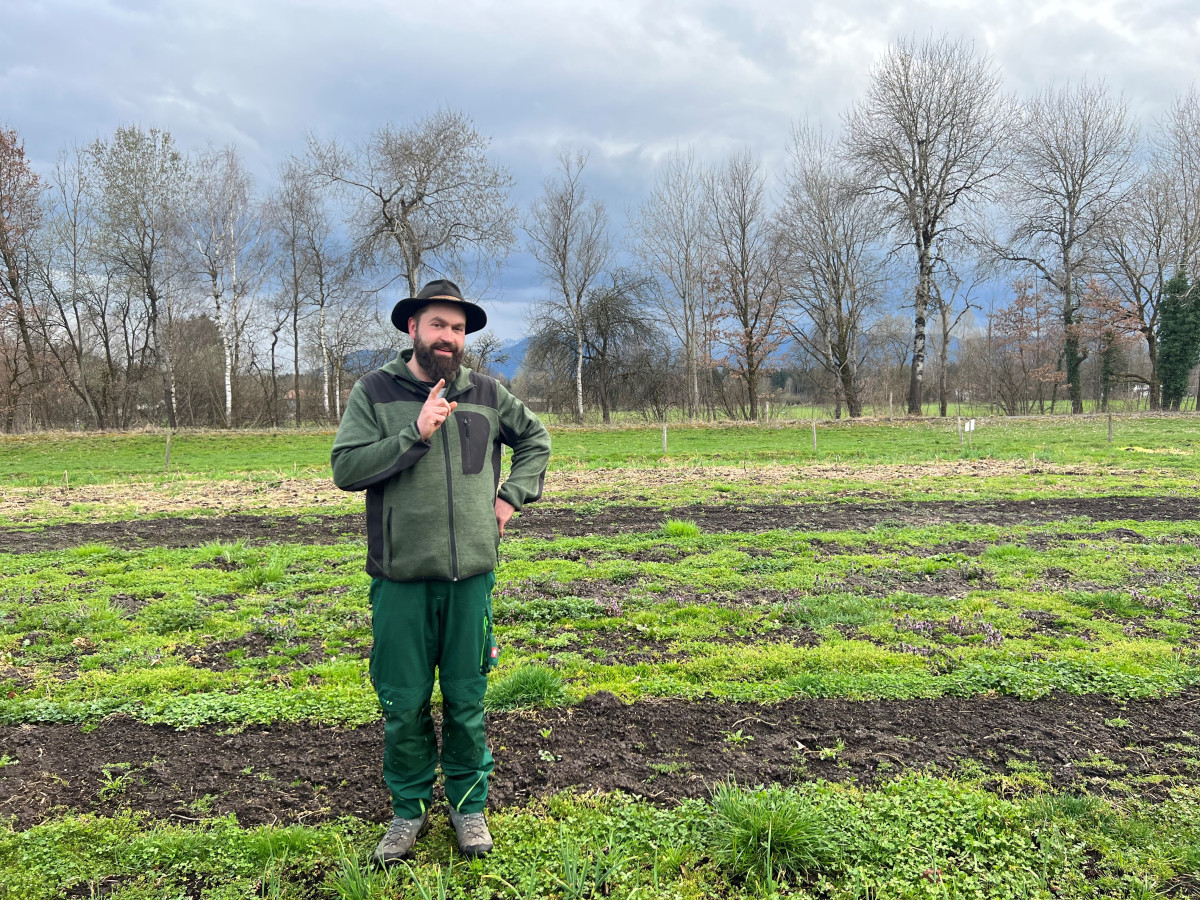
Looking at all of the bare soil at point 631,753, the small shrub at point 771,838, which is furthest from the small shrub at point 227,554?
the small shrub at point 771,838

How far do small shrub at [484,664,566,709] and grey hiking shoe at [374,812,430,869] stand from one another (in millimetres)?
1279

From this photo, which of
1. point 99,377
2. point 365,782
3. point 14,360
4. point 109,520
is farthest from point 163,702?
point 99,377

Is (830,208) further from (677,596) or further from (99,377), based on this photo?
(99,377)

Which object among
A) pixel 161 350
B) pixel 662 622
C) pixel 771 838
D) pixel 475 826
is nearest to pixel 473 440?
pixel 475 826

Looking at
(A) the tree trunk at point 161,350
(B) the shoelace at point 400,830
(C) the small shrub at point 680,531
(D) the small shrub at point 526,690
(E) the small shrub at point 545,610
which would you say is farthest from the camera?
(A) the tree trunk at point 161,350

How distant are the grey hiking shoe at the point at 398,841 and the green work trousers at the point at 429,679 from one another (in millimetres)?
36

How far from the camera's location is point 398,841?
2.78 meters

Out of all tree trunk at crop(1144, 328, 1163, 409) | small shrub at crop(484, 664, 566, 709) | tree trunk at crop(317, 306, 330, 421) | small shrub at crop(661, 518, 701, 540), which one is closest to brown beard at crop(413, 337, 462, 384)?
small shrub at crop(484, 664, 566, 709)

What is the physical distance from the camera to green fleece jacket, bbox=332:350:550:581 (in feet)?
9.08

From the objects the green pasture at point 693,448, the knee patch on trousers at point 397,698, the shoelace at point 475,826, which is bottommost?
the shoelace at point 475,826

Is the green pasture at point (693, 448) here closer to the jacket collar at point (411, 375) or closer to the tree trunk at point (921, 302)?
the tree trunk at point (921, 302)

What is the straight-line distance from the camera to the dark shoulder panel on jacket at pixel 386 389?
298 cm

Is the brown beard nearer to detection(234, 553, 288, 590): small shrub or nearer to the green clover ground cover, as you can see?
the green clover ground cover

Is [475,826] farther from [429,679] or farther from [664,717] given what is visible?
[664,717]
